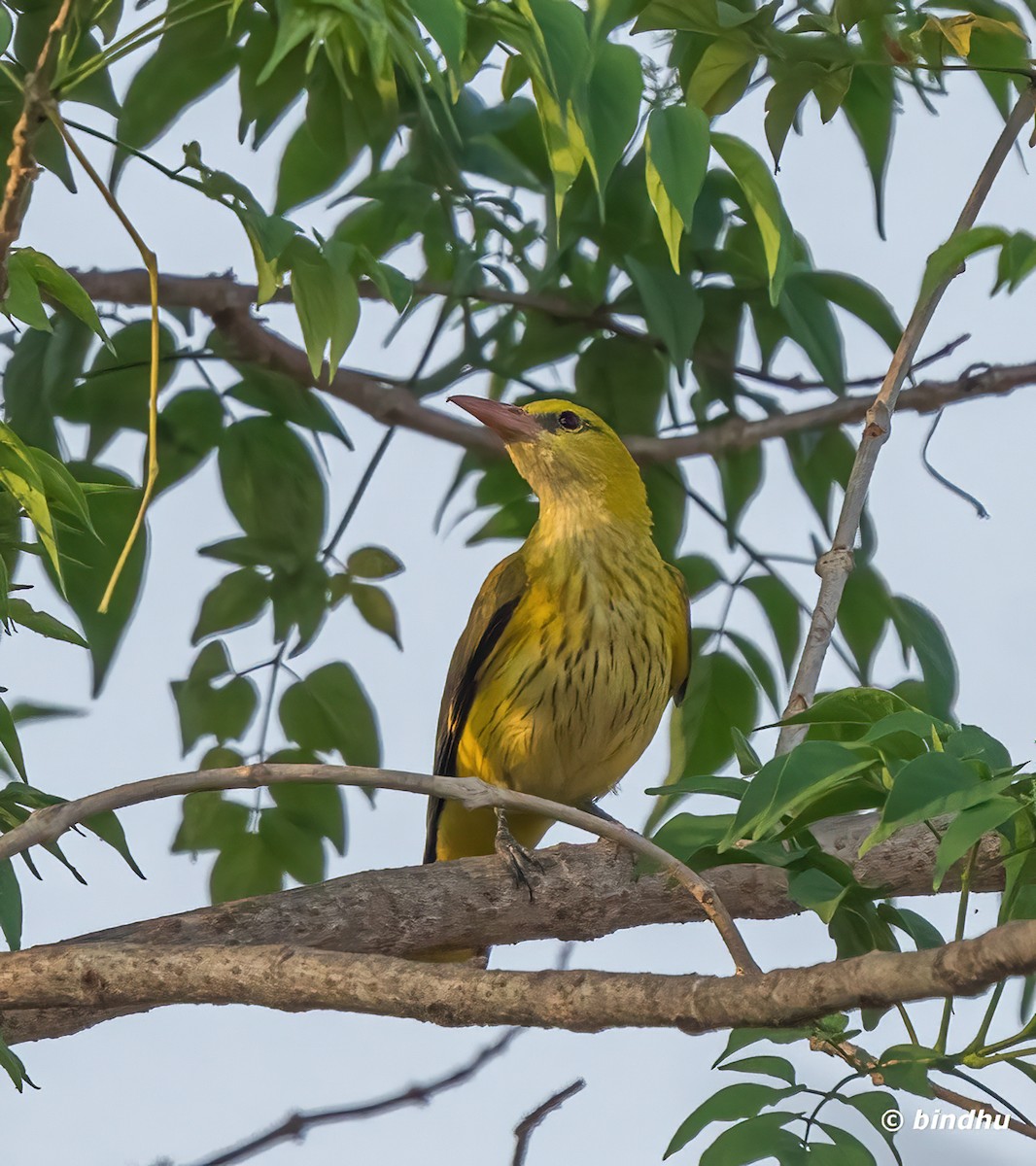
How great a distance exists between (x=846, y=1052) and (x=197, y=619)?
4.63ft

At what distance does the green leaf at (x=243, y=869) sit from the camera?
222 cm

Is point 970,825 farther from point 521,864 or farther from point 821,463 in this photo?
point 821,463

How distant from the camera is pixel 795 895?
1156mm

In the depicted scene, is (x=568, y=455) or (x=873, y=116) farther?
(x=568, y=455)

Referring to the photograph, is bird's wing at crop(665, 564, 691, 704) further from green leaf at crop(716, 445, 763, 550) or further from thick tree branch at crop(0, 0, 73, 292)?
thick tree branch at crop(0, 0, 73, 292)

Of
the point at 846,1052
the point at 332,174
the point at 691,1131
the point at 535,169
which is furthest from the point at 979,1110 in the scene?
the point at 535,169

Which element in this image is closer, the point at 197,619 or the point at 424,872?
the point at 424,872

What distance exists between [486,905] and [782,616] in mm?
633

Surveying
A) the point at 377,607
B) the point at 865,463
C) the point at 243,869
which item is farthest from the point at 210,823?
the point at 865,463

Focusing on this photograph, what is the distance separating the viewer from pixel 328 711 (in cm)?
223

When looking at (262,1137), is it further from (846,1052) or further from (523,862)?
(846,1052)

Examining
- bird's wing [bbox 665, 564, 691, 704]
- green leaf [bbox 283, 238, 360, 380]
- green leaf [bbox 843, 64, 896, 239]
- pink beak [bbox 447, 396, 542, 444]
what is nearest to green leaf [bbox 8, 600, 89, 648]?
green leaf [bbox 283, 238, 360, 380]

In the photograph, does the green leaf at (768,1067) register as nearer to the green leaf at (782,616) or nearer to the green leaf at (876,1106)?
the green leaf at (876,1106)

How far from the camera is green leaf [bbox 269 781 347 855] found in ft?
7.30
